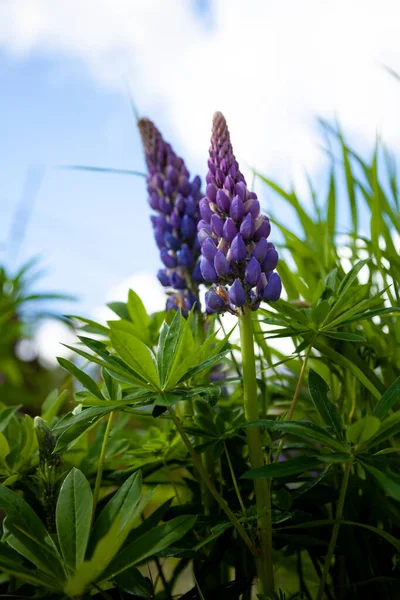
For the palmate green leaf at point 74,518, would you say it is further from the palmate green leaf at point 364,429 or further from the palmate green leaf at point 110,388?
the palmate green leaf at point 364,429

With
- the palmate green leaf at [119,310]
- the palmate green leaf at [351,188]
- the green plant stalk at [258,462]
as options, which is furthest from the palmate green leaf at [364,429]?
the palmate green leaf at [351,188]

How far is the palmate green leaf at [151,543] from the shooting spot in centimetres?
64

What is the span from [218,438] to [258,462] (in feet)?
0.41

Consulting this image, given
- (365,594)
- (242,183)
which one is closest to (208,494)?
(365,594)

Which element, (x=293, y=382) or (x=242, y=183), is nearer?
(x=242, y=183)

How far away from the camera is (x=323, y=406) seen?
2.46 ft

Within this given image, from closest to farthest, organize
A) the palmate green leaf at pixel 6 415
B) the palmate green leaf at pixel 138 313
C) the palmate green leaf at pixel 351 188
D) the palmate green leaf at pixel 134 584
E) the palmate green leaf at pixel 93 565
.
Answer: the palmate green leaf at pixel 93 565, the palmate green leaf at pixel 134 584, the palmate green leaf at pixel 6 415, the palmate green leaf at pixel 138 313, the palmate green leaf at pixel 351 188

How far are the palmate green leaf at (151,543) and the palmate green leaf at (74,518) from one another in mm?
38

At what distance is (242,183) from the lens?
84cm

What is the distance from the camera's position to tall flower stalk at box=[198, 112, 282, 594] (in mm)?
749

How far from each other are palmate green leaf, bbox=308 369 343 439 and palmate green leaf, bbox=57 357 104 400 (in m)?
0.27

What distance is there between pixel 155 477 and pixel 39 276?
1571 millimetres

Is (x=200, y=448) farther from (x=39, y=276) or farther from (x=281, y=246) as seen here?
(x=39, y=276)

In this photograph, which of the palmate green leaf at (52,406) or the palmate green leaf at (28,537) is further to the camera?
the palmate green leaf at (52,406)
